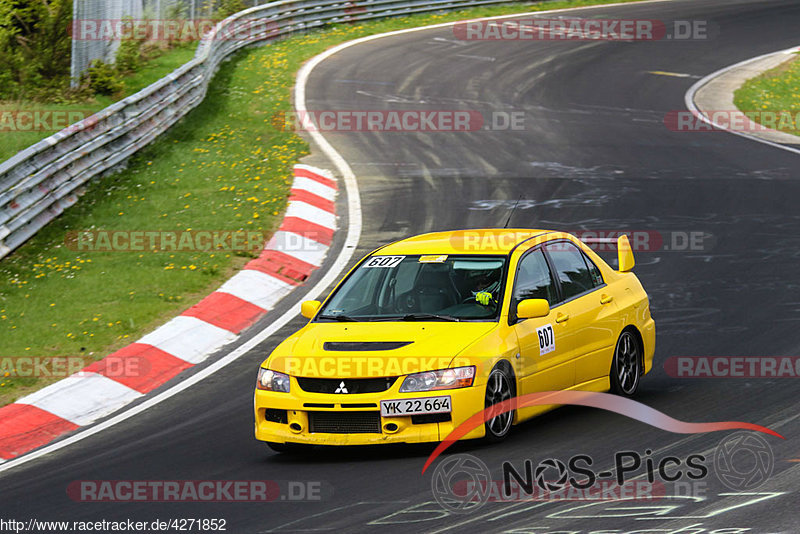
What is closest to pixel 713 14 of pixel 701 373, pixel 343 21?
pixel 343 21

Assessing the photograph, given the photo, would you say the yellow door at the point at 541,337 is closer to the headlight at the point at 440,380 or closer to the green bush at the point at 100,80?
the headlight at the point at 440,380

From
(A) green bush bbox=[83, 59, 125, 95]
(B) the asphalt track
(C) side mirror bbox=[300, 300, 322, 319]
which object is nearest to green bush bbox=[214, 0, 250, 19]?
(B) the asphalt track

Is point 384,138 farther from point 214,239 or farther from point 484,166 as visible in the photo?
point 214,239

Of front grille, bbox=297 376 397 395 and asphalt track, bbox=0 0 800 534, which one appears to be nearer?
asphalt track, bbox=0 0 800 534

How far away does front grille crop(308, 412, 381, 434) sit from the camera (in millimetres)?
7934

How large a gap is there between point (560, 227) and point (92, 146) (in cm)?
687

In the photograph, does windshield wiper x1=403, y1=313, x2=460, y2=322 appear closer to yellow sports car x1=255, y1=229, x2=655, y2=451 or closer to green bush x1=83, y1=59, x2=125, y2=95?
yellow sports car x1=255, y1=229, x2=655, y2=451

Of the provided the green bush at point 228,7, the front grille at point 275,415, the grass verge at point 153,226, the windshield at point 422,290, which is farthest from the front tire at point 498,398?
the green bush at point 228,7

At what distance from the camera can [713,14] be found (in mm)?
37844

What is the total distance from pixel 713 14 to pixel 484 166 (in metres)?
21.8

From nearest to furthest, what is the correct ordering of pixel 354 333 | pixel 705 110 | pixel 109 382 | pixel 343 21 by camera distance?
1. pixel 354 333
2. pixel 109 382
3. pixel 705 110
4. pixel 343 21

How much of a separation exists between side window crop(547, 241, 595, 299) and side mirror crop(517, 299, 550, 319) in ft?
2.84

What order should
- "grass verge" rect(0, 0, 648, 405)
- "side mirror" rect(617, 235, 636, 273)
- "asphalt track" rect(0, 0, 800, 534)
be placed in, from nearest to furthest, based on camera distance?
"asphalt track" rect(0, 0, 800, 534)
"side mirror" rect(617, 235, 636, 273)
"grass verge" rect(0, 0, 648, 405)

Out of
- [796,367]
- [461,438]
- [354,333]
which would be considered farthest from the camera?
[796,367]
